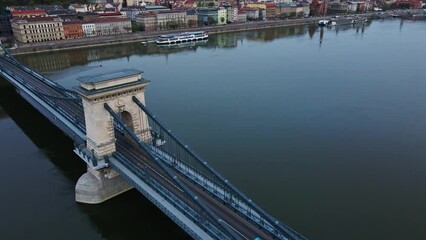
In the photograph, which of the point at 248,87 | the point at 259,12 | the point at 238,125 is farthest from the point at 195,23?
the point at 238,125

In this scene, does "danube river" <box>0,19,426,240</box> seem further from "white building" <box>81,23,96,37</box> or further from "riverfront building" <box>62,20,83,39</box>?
"white building" <box>81,23,96,37</box>

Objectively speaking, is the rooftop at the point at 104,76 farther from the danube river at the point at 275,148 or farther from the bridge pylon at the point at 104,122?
the danube river at the point at 275,148

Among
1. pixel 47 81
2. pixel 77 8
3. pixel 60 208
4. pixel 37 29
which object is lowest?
pixel 60 208

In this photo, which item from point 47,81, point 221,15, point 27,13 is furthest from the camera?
point 221,15

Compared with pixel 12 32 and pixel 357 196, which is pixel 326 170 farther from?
pixel 12 32

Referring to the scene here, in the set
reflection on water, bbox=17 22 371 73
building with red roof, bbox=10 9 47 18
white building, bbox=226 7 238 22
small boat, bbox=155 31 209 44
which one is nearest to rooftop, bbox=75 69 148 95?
reflection on water, bbox=17 22 371 73

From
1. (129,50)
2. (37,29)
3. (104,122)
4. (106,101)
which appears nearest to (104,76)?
(106,101)

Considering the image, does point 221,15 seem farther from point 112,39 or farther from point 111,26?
point 112,39
